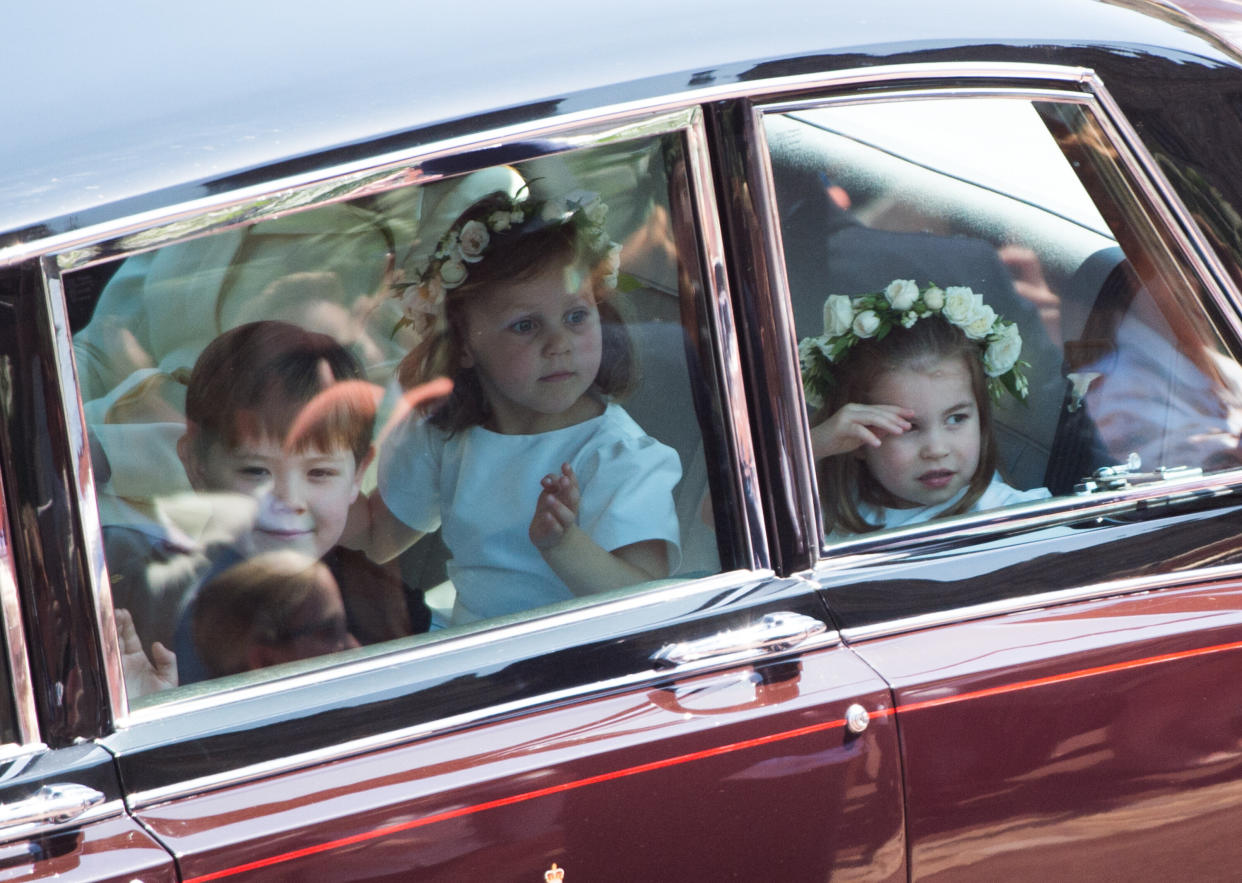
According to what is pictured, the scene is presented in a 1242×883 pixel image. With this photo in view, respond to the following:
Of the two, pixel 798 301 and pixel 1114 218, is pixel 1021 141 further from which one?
pixel 798 301

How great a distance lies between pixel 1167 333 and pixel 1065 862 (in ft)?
2.26

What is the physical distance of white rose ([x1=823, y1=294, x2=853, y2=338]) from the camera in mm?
1767

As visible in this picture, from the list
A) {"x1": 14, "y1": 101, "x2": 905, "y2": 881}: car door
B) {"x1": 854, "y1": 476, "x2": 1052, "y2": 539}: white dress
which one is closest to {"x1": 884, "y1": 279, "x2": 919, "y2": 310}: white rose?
{"x1": 854, "y1": 476, "x2": 1052, "y2": 539}: white dress

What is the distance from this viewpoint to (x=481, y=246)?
1819 mm

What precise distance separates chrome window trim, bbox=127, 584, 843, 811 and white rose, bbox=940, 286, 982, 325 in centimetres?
54

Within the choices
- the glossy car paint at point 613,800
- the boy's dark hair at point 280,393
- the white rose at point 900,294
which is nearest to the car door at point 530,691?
the glossy car paint at point 613,800

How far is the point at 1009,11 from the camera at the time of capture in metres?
1.62

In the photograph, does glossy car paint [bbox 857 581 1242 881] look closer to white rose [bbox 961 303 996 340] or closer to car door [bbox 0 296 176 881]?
white rose [bbox 961 303 996 340]

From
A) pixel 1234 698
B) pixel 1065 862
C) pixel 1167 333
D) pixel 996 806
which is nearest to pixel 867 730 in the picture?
pixel 996 806

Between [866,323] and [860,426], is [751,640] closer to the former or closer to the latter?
[860,426]

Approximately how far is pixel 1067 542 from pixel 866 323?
41 centimetres

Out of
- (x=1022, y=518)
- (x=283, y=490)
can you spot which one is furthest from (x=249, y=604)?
(x=1022, y=518)

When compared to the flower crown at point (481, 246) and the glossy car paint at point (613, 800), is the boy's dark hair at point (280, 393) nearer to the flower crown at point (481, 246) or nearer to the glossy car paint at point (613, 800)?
the flower crown at point (481, 246)

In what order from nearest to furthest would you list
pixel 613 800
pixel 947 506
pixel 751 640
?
pixel 613 800, pixel 751 640, pixel 947 506
